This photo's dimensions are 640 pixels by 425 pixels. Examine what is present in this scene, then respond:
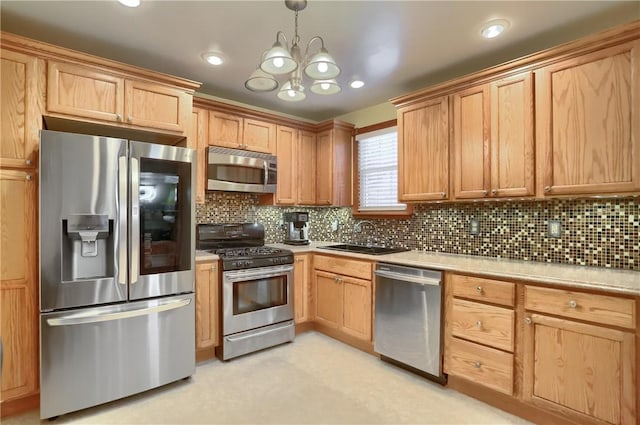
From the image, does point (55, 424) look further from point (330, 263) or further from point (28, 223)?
point (330, 263)

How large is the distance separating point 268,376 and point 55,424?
1347 mm

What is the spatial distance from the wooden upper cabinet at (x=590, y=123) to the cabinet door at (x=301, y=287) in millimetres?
2183

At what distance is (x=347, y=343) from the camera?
323 centimetres

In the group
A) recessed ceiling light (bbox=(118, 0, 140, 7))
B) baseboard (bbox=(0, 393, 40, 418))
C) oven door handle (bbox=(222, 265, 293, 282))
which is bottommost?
baseboard (bbox=(0, 393, 40, 418))

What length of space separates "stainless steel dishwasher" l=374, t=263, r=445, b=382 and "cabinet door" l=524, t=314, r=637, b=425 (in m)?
0.60

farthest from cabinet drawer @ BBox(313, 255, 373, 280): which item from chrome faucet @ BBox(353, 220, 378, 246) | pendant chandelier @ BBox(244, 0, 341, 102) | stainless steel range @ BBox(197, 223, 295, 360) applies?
pendant chandelier @ BBox(244, 0, 341, 102)

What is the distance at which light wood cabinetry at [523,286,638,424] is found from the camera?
1.70 meters

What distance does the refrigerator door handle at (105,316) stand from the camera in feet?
6.56

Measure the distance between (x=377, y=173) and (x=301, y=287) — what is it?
5.06ft

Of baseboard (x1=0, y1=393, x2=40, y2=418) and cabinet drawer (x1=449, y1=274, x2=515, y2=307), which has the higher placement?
cabinet drawer (x1=449, y1=274, x2=515, y2=307)

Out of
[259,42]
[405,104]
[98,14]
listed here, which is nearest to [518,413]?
[405,104]

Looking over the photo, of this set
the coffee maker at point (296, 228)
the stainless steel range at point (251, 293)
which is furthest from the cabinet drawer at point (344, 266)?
the coffee maker at point (296, 228)

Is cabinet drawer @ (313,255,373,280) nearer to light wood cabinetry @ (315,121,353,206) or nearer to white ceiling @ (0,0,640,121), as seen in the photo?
light wood cabinetry @ (315,121,353,206)

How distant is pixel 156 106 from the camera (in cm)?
252
